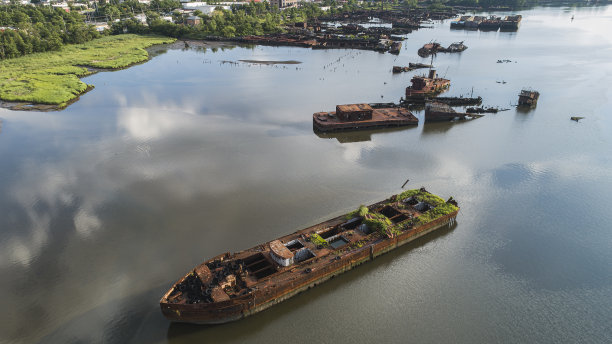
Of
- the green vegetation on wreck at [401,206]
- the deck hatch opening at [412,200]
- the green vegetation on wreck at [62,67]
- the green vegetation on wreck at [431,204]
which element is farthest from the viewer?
the green vegetation on wreck at [62,67]

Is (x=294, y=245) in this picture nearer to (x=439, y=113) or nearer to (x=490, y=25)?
(x=439, y=113)

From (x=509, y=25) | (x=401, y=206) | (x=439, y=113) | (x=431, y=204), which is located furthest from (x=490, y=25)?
(x=401, y=206)

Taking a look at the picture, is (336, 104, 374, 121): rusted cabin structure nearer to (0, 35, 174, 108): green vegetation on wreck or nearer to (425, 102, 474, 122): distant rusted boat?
(425, 102, 474, 122): distant rusted boat

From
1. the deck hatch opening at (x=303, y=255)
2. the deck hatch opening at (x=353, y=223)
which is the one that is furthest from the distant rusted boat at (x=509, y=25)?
the deck hatch opening at (x=303, y=255)

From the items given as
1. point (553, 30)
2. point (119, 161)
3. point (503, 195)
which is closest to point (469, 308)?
point (503, 195)

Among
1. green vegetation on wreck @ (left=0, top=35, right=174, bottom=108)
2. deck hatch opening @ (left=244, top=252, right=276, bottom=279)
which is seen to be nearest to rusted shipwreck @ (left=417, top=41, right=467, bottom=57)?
green vegetation on wreck @ (left=0, top=35, right=174, bottom=108)

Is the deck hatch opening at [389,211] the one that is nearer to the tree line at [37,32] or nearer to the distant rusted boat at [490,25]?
the tree line at [37,32]
